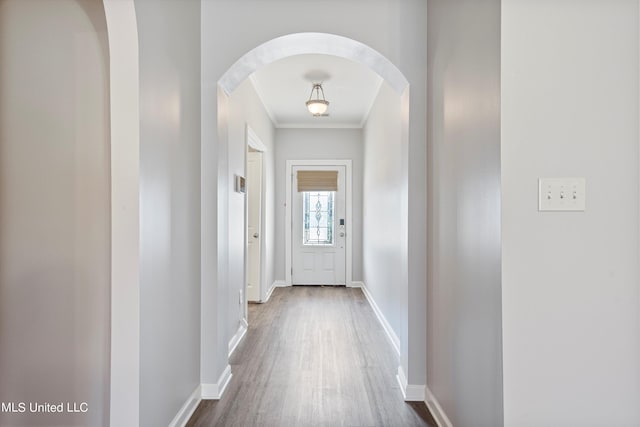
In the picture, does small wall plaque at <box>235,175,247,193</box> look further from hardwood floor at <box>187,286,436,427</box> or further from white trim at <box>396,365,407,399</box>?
white trim at <box>396,365,407,399</box>

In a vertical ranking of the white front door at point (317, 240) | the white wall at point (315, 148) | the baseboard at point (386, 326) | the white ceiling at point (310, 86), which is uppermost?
the white ceiling at point (310, 86)

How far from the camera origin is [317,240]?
666cm

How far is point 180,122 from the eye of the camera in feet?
7.33

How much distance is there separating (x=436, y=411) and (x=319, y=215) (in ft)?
14.9

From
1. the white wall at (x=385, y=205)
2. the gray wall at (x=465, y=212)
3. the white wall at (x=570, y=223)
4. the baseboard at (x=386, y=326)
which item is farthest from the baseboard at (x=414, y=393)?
the white wall at (x=570, y=223)

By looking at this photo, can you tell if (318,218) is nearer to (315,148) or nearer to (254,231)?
(315,148)

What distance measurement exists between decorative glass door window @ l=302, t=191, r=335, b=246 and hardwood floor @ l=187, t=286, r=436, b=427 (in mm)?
2011

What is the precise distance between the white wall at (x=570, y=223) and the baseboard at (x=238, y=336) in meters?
2.50

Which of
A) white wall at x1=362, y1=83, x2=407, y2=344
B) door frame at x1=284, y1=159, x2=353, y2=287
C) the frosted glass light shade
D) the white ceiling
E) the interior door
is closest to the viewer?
white wall at x1=362, y1=83, x2=407, y2=344

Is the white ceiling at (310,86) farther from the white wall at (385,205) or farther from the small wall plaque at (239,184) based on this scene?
the small wall plaque at (239,184)

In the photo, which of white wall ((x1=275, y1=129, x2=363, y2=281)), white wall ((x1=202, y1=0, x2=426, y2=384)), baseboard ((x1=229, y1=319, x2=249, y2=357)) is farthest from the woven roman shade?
white wall ((x1=202, y1=0, x2=426, y2=384))

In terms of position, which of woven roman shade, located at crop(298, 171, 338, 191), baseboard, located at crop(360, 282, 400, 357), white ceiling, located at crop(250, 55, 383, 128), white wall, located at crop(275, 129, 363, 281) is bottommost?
baseboard, located at crop(360, 282, 400, 357)

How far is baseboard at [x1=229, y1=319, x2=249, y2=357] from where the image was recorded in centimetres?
344

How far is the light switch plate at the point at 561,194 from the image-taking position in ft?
4.71
